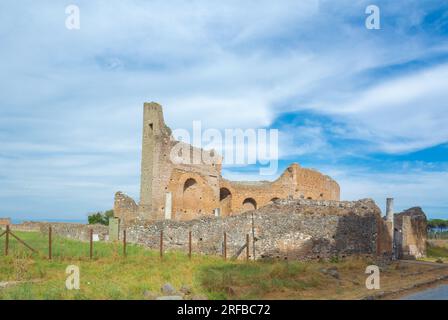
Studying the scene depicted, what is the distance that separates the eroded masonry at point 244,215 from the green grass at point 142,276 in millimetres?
2534

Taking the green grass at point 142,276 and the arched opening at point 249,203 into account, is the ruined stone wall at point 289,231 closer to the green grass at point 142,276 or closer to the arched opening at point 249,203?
the green grass at point 142,276

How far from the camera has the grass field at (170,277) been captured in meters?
11.2

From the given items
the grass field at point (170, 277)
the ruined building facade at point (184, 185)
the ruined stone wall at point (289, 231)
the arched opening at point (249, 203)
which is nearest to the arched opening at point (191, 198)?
the ruined building facade at point (184, 185)

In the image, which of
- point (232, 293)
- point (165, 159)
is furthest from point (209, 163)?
point (232, 293)

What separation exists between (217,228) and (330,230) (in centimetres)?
515

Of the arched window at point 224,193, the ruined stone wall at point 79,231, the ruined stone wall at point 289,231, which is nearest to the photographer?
the ruined stone wall at point 289,231

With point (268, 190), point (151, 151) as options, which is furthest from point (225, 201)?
point (151, 151)

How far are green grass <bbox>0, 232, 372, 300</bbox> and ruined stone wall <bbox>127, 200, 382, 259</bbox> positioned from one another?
7.63ft

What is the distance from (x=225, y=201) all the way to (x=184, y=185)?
563cm
